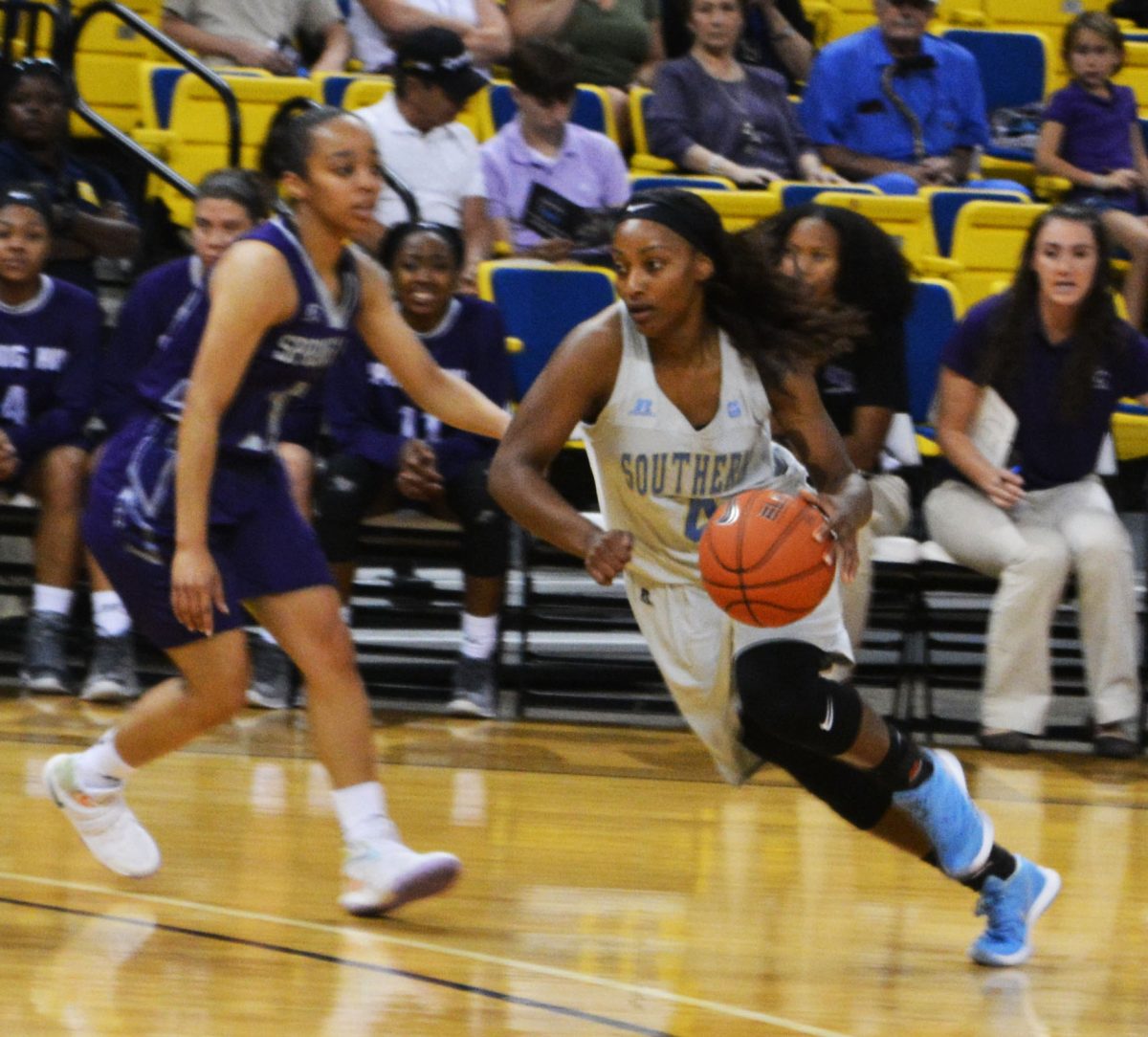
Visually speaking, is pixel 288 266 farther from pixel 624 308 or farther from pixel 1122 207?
pixel 1122 207

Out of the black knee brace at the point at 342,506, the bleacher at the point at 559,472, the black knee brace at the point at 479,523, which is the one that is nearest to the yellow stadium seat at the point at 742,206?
the bleacher at the point at 559,472

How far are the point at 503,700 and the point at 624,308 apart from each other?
8.99 feet

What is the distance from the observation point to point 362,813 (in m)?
3.96

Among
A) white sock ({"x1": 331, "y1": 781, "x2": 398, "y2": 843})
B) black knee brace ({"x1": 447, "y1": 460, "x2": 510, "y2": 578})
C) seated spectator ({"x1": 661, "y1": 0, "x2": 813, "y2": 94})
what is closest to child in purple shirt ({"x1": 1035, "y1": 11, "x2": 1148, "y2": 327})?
seated spectator ({"x1": 661, "y1": 0, "x2": 813, "y2": 94})

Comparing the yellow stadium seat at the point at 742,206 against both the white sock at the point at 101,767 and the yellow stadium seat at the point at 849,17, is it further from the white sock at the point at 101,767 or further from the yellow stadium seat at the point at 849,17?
the white sock at the point at 101,767

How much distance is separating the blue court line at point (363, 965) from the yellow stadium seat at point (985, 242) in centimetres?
429

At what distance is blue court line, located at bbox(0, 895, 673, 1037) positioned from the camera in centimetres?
336

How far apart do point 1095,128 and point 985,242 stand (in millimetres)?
1292

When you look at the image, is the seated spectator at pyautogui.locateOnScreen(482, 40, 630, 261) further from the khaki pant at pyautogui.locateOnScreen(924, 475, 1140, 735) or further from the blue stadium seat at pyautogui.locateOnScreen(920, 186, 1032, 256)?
the khaki pant at pyautogui.locateOnScreen(924, 475, 1140, 735)

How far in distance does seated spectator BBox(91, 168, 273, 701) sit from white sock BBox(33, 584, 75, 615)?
3.6 inches

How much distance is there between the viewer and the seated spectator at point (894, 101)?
26.5 feet

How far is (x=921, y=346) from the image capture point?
265 inches

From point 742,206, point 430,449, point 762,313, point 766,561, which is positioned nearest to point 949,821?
point 766,561

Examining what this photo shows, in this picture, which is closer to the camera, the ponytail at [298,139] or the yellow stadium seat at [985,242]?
the ponytail at [298,139]
